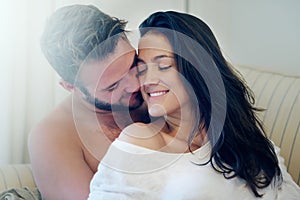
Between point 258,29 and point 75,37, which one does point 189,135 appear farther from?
point 258,29

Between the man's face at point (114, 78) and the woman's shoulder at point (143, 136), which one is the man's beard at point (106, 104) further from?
the woman's shoulder at point (143, 136)

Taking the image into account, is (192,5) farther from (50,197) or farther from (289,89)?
(50,197)

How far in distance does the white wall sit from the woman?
0.75 meters

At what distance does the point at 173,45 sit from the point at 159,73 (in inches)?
3.0

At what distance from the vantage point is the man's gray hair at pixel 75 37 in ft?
4.09

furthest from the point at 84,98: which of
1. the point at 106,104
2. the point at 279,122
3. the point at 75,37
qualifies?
the point at 279,122

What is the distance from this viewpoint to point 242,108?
1.22 m

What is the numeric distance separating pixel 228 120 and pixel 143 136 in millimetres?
224

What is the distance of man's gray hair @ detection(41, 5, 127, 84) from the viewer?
1.25 m

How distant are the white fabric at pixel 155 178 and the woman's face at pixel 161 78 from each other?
13 cm

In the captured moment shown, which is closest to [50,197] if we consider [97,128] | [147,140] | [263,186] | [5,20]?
[97,128]

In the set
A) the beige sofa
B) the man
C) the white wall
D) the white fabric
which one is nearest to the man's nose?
the man

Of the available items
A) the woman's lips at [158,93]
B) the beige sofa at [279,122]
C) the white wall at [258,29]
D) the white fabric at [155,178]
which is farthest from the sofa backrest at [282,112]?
the woman's lips at [158,93]

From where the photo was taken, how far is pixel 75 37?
4.09 feet
